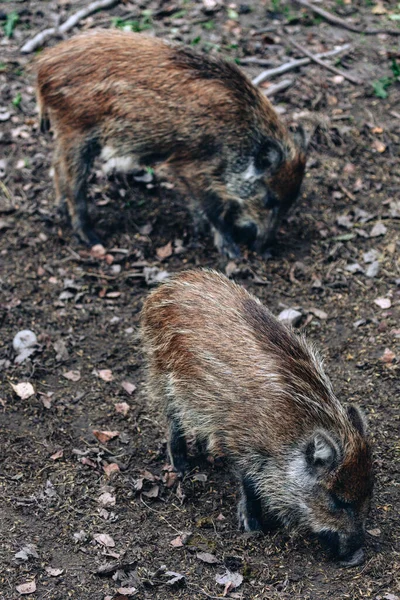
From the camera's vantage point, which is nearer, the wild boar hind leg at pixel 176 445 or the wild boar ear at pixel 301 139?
the wild boar hind leg at pixel 176 445

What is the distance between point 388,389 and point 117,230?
2845 mm

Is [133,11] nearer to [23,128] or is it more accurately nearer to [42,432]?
[23,128]

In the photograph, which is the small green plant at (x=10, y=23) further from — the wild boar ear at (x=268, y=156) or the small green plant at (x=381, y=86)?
the small green plant at (x=381, y=86)

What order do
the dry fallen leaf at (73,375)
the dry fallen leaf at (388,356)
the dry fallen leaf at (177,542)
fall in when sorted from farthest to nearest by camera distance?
the dry fallen leaf at (73,375)
the dry fallen leaf at (388,356)
the dry fallen leaf at (177,542)

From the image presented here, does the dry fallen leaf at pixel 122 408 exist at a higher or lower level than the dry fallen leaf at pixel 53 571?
lower

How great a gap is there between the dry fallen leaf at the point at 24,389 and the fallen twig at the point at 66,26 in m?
4.69

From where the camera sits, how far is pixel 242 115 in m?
6.50

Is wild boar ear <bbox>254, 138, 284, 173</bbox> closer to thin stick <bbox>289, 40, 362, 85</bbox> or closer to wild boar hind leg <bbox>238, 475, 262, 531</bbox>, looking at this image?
thin stick <bbox>289, 40, 362, 85</bbox>

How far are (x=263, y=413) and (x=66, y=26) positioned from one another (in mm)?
6062

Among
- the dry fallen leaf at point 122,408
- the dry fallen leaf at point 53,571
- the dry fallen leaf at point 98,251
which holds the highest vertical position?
the dry fallen leaf at point 53,571

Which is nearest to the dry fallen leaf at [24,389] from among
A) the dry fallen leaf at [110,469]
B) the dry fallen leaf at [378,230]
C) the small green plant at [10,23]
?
the dry fallen leaf at [110,469]

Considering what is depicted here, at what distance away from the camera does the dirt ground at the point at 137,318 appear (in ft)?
13.6

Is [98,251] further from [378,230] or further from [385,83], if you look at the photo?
[385,83]

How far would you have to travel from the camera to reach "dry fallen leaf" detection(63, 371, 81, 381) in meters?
5.44
